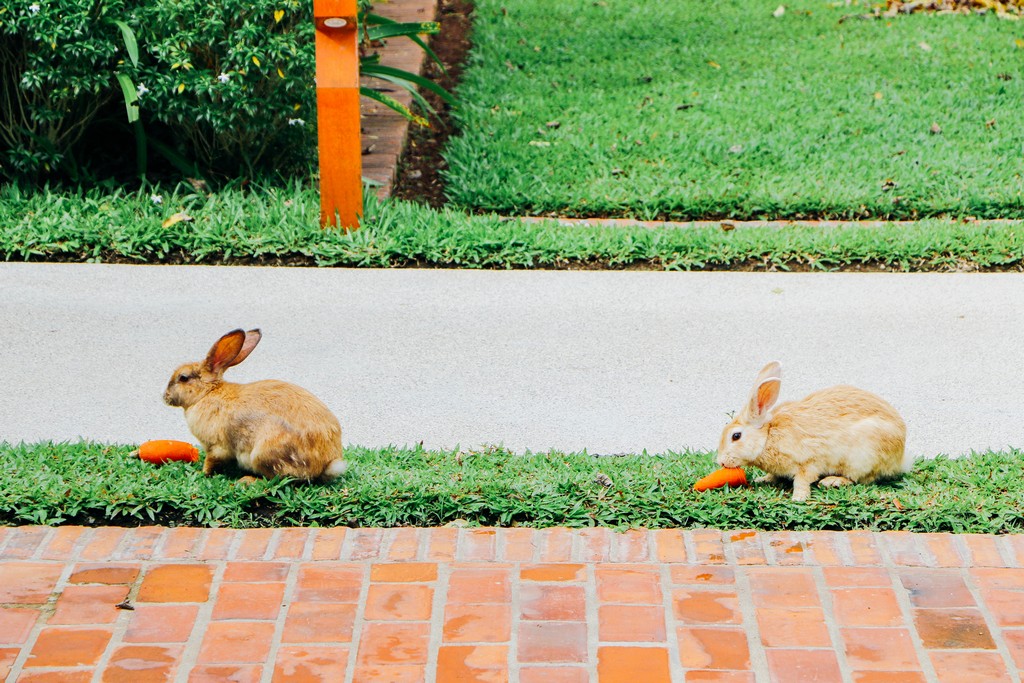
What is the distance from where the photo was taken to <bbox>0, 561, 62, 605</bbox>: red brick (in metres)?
3.72

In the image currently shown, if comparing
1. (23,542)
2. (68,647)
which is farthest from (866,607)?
(23,542)

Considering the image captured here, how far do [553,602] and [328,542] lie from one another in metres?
0.81

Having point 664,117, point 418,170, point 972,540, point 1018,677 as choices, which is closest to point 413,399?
point 972,540

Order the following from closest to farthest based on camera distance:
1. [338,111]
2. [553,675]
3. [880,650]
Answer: [553,675] → [880,650] → [338,111]

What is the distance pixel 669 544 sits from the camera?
399 cm

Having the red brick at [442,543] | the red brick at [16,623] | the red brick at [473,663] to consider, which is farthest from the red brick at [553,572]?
the red brick at [16,623]

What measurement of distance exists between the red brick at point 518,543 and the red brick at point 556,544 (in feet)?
0.11

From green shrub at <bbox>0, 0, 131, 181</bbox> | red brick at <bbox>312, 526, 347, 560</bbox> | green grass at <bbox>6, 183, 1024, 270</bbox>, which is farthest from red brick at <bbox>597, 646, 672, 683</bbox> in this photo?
green shrub at <bbox>0, 0, 131, 181</bbox>

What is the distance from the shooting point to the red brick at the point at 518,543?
155 inches

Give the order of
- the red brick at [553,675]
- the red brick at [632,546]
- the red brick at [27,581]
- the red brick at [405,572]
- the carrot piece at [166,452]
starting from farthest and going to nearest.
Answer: the carrot piece at [166,452], the red brick at [632,546], the red brick at [405,572], the red brick at [27,581], the red brick at [553,675]

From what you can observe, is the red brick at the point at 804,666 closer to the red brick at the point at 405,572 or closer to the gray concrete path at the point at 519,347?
the red brick at the point at 405,572

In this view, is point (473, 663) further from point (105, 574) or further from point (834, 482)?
point (834, 482)

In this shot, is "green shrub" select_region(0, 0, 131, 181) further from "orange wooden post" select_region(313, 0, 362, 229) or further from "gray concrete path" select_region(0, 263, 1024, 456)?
"orange wooden post" select_region(313, 0, 362, 229)

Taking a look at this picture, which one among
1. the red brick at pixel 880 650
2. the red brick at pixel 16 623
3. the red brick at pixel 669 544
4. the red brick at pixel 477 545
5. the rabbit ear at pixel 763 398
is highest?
the rabbit ear at pixel 763 398
